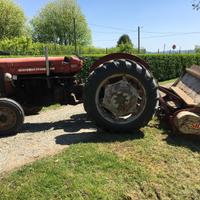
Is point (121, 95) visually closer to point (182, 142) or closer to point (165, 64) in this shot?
point (182, 142)

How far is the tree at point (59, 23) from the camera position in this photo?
38531 mm

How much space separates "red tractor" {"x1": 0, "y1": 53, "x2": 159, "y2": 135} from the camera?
10.3ft

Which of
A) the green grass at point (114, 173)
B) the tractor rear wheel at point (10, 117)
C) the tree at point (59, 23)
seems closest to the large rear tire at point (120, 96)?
the green grass at point (114, 173)

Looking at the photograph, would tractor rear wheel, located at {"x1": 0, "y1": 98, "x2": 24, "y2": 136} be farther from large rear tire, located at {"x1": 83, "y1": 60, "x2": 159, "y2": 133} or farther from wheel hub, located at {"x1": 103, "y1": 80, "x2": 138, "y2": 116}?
wheel hub, located at {"x1": 103, "y1": 80, "x2": 138, "y2": 116}

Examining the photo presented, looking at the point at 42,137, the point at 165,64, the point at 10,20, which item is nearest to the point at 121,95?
the point at 42,137

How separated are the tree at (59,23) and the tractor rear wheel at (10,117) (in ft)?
124

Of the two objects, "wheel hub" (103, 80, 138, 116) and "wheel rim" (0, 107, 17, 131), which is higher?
"wheel hub" (103, 80, 138, 116)

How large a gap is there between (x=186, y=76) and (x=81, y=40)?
3872 cm

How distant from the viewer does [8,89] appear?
154 inches

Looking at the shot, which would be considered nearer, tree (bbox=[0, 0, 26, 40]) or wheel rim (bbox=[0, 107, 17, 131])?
wheel rim (bbox=[0, 107, 17, 131])

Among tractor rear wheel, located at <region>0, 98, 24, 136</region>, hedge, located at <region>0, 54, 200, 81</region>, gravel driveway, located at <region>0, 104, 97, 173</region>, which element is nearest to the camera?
gravel driveway, located at <region>0, 104, 97, 173</region>

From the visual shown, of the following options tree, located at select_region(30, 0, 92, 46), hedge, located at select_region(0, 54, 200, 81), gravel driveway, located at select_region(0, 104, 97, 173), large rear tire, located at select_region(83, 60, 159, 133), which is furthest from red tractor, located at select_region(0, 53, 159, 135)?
tree, located at select_region(30, 0, 92, 46)

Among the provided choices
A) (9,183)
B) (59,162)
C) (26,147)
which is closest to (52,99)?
(26,147)

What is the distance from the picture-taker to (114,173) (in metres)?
2.23
